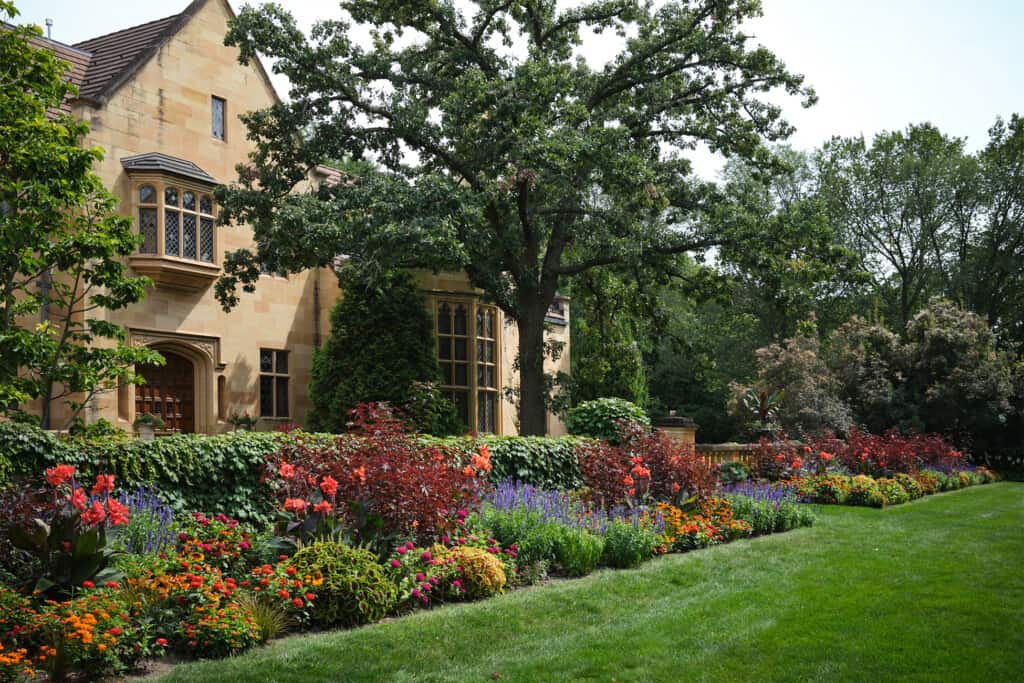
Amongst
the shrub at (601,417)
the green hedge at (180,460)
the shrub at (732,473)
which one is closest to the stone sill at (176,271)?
the green hedge at (180,460)

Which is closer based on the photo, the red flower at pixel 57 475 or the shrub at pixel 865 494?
the red flower at pixel 57 475

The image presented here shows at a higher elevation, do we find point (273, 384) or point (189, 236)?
point (189, 236)

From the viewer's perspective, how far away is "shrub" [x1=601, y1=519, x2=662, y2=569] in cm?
1015

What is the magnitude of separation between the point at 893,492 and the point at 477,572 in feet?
43.7

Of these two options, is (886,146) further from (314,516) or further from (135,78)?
(314,516)

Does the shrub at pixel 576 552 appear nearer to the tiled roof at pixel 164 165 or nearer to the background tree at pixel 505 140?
the background tree at pixel 505 140

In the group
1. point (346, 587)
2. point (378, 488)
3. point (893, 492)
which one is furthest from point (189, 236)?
point (893, 492)

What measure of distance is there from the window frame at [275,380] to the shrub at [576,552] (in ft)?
38.3

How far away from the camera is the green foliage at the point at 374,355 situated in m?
19.0

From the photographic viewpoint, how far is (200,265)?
17812 millimetres

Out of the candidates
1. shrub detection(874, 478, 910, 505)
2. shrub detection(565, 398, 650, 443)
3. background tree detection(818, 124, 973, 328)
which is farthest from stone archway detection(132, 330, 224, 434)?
background tree detection(818, 124, 973, 328)

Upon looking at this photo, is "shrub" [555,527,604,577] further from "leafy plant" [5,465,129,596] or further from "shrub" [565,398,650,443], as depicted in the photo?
"shrub" [565,398,650,443]

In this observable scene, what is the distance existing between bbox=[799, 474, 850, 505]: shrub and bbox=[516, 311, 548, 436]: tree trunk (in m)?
5.62

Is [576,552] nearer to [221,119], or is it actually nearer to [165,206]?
[165,206]
